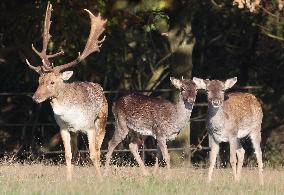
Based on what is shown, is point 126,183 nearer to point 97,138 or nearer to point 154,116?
point 97,138

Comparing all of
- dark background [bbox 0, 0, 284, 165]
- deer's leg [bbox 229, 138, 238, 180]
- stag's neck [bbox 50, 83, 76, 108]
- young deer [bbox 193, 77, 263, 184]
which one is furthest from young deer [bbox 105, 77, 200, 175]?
dark background [bbox 0, 0, 284, 165]

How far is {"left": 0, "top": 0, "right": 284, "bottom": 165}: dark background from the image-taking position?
1886cm

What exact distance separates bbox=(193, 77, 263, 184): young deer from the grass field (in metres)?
0.37

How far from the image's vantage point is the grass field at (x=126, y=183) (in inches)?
442

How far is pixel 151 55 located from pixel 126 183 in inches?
454

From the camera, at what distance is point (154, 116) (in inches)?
591

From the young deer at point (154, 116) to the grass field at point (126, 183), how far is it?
0.61m

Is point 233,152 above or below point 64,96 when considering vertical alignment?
below

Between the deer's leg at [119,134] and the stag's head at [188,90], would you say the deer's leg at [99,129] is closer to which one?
the deer's leg at [119,134]

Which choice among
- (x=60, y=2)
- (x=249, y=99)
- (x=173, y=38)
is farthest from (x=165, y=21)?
(x=249, y=99)

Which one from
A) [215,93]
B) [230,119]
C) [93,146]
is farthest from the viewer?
[230,119]

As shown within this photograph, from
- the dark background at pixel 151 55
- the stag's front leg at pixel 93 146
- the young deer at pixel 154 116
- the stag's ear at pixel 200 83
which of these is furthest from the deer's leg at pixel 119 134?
the dark background at pixel 151 55

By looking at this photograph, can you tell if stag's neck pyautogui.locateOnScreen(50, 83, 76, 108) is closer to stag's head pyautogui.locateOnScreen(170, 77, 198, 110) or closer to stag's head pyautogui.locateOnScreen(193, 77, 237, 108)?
stag's head pyautogui.locateOnScreen(170, 77, 198, 110)

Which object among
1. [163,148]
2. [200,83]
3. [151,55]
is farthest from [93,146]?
Answer: [151,55]
